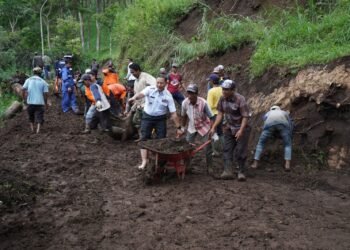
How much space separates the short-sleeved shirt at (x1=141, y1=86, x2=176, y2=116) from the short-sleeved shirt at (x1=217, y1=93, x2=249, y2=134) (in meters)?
1.00

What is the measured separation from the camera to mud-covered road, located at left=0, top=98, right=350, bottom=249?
5289 mm

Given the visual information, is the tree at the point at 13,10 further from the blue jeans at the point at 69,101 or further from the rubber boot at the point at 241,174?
the rubber boot at the point at 241,174

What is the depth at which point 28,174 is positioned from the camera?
8211 millimetres

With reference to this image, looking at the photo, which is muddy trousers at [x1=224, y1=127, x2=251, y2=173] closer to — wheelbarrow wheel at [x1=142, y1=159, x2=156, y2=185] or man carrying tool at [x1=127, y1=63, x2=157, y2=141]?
wheelbarrow wheel at [x1=142, y1=159, x2=156, y2=185]

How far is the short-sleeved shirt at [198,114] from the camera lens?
8.01 m

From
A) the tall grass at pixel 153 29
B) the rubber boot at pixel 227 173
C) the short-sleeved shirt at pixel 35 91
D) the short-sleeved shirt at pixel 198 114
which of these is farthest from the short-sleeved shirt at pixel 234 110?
the tall grass at pixel 153 29

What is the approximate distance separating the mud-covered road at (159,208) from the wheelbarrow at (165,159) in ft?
0.63

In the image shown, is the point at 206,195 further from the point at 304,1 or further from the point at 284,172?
the point at 304,1

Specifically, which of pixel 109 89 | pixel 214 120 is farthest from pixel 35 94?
pixel 214 120

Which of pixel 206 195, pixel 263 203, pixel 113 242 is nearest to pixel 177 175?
pixel 206 195

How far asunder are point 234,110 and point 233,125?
283 mm

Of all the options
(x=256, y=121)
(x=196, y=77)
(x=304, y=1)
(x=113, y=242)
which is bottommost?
(x=113, y=242)

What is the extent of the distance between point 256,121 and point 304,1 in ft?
17.9

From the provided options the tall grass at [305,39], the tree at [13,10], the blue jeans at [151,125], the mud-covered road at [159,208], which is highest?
the tree at [13,10]
